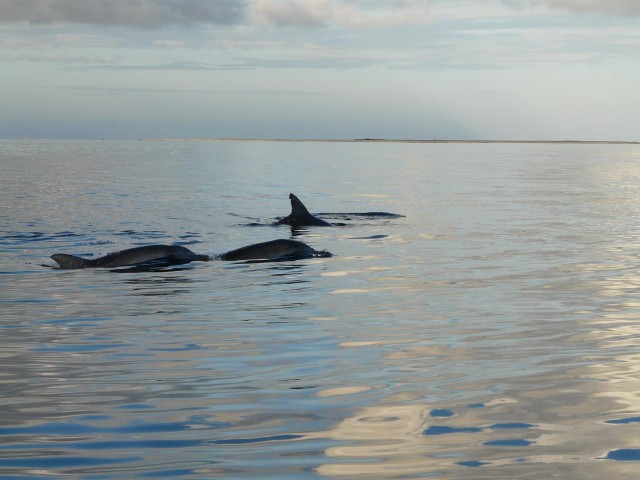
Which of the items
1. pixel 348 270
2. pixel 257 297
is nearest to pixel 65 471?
pixel 257 297

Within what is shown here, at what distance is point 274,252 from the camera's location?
19297 millimetres

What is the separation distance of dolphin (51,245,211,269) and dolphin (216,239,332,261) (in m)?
0.63

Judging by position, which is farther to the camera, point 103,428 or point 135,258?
point 135,258

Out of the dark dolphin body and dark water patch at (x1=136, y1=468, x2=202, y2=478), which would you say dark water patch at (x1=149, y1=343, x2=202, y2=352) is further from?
the dark dolphin body

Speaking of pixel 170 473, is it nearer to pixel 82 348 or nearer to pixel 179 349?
pixel 179 349

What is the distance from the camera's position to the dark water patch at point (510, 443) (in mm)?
6398

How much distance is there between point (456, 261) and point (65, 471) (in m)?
13.3

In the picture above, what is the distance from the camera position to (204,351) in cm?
986

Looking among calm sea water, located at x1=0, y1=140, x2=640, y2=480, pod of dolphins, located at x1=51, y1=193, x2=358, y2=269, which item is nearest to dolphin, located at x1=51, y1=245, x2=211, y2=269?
pod of dolphins, located at x1=51, y1=193, x2=358, y2=269

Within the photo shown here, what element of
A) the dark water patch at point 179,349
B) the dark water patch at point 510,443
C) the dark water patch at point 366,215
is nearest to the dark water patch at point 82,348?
the dark water patch at point 179,349

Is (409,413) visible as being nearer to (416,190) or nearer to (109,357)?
(109,357)

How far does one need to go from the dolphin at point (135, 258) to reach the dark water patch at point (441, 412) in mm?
11600

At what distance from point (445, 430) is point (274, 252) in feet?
41.5

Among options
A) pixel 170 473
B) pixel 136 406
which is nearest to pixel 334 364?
pixel 136 406
